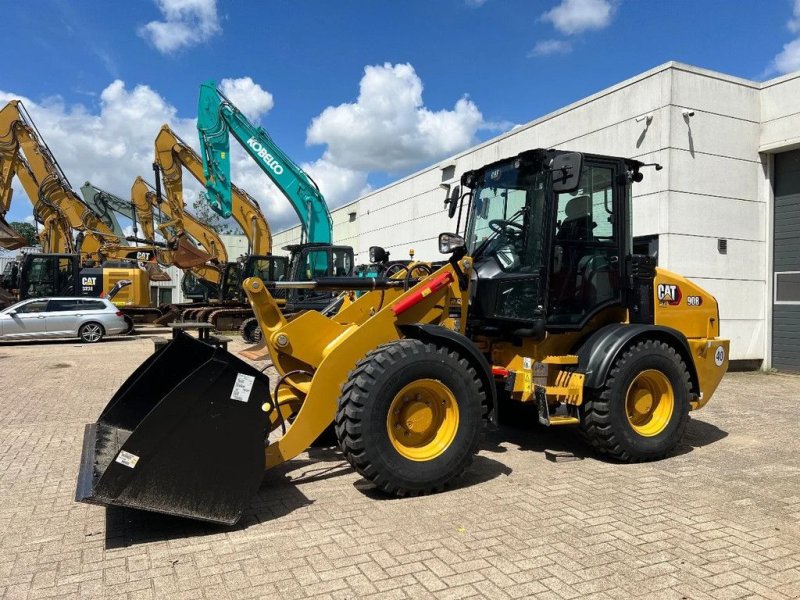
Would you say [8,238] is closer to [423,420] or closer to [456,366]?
[423,420]

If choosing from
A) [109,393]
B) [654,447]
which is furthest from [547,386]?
[109,393]

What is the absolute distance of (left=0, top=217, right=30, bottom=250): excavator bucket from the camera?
805 inches

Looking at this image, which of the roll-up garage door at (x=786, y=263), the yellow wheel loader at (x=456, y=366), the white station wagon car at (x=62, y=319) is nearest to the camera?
the yellow wheel loader at (x=456, y=366)

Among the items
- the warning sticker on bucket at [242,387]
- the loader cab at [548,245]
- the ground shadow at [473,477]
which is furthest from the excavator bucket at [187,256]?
the warning sticker on bucket at [242,387]

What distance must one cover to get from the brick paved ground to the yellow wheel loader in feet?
1.02

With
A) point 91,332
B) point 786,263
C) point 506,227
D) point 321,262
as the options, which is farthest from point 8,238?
point 786,263

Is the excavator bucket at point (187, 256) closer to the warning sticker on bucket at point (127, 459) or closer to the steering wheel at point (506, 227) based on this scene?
the steering wheel at point (506, 227)

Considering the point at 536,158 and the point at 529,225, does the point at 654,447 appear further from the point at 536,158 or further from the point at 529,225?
the point at 536,158

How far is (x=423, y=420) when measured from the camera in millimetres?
4758

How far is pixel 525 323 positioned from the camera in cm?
555

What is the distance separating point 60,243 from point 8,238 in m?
2.87

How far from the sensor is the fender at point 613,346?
5.39m

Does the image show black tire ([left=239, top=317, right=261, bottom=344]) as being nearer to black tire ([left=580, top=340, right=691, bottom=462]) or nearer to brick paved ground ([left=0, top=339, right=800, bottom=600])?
brick paved ground ([left=0, top=339, right=800, bottom=600])

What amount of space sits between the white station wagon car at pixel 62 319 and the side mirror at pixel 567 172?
16374mm
